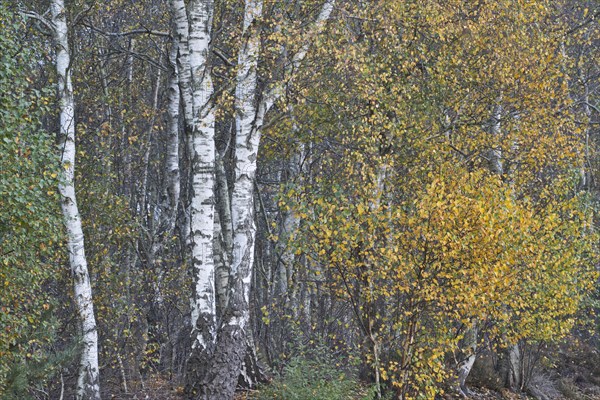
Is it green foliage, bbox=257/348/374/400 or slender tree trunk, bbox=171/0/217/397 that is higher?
slender tree trunk, bbox=171/0/217/397

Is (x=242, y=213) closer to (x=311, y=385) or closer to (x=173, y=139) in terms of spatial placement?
(x=311, y=385)

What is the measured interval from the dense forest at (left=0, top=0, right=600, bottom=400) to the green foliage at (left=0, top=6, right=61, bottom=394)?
36mm

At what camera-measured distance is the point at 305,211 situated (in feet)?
31.3

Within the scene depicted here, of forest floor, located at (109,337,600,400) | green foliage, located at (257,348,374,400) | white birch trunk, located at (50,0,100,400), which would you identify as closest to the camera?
green foliage, located at (257,348,374,400)

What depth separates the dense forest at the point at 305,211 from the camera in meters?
8.44

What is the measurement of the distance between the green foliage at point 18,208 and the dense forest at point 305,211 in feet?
0.12

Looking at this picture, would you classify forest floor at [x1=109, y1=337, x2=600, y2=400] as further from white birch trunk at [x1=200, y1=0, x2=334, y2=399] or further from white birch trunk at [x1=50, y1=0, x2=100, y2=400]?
white birch trunk at [x1=200, y1=0, x2=334, y2=399]

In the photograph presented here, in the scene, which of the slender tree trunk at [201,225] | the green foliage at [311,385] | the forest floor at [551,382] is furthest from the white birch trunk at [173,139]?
the green foliage at [311,385]

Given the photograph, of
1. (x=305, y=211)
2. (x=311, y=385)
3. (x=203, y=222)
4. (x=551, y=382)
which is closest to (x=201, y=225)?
(x=203, y=222)

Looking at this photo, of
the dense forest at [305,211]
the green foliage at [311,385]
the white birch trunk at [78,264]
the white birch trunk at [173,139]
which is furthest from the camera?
the white birch trunk at [173,139]

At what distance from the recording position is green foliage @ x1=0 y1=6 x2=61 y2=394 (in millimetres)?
7438

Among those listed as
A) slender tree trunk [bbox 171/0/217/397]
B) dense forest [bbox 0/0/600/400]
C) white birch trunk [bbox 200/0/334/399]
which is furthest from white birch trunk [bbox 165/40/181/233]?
slender tree trunk [bbox 171/0/217/397]

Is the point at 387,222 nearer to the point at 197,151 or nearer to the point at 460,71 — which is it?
the point at 197,151

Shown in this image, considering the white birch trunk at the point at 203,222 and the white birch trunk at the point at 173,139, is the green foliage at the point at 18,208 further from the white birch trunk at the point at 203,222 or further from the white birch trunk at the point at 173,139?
the white birch trunk at the point at 173,139
